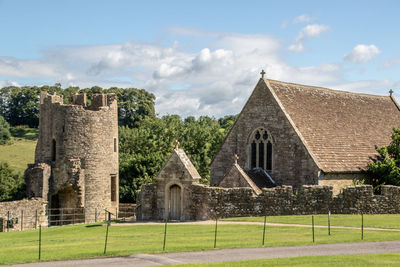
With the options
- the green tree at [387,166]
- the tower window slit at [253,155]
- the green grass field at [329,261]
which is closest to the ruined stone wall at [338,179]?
the green tree at [387,166]

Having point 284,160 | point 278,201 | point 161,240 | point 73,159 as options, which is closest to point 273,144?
point 284,160

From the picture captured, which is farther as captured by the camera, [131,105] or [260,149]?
[131,105]

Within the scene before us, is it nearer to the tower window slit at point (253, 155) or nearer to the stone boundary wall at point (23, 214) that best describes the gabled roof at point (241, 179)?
the tower window slit at point (253, 155)

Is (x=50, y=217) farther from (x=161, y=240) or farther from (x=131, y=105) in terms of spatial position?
(x=131, y=105)

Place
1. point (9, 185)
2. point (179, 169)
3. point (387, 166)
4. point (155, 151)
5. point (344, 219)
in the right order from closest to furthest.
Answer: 1. point (344, 219)
2. point (179, 169)
3. point (387, 166)
4. point (9, 185)
5. point (155, 151)

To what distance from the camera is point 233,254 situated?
69.4 feet

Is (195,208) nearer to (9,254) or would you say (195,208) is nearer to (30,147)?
(9,254)

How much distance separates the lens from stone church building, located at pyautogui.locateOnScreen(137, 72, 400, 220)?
109ft

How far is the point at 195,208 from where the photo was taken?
33594 millimetres

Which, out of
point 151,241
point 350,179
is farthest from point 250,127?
point 151,241

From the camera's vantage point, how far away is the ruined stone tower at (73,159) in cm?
4325

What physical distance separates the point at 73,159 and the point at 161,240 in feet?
66.1

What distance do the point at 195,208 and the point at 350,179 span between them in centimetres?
1089

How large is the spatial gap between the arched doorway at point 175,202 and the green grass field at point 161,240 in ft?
12.2
